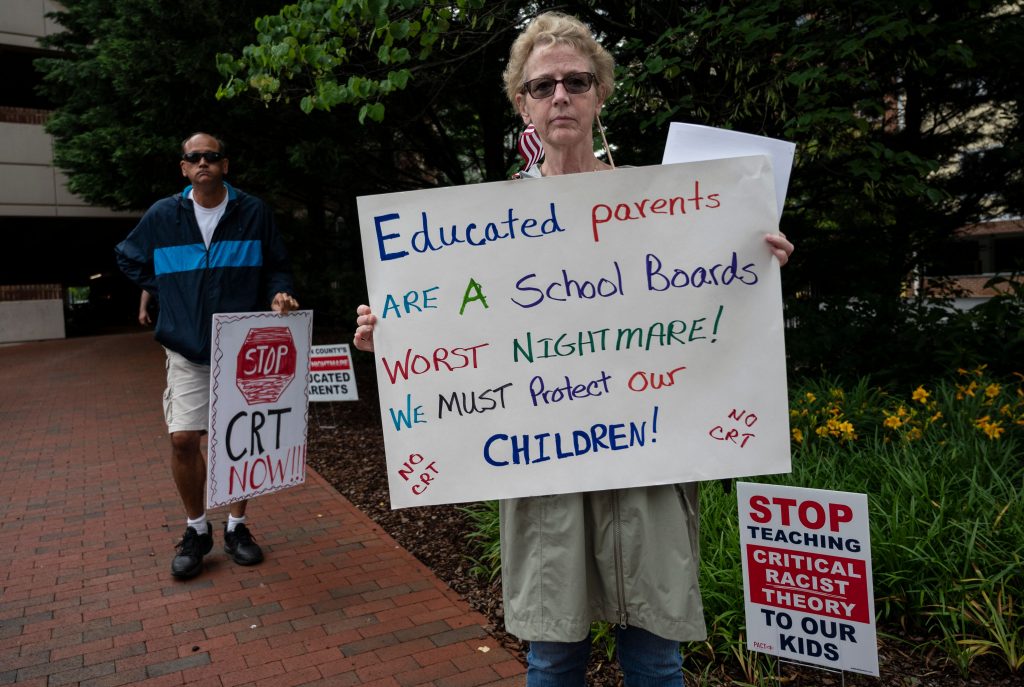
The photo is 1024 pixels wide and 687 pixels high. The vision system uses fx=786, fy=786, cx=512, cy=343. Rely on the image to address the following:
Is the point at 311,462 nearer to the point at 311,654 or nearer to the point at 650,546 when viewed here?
the point at 311,654

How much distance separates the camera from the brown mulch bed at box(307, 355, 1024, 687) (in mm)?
2865

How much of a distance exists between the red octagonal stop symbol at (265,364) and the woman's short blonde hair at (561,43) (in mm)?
2402

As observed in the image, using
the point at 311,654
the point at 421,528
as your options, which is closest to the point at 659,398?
the point at 311,654

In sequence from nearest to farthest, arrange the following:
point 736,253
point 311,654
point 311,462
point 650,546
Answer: point 650,546 < point 736,253 < point 311,654 < point 311,462

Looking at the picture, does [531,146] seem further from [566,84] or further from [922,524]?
[922,524]

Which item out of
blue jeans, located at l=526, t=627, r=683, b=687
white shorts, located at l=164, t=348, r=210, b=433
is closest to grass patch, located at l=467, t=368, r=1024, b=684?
blue jeans, located at l=526, t=627, r=683, b=687

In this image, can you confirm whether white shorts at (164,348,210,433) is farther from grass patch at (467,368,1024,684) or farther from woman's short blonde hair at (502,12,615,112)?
woman's short blonde hair at (502,12,615,112)

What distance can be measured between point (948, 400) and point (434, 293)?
159 inches

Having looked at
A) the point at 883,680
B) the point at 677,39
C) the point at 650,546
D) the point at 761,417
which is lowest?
the point at 883,680

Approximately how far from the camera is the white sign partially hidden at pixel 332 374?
7.52m

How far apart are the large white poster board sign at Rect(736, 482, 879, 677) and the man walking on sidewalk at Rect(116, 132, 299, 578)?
2.60 metres

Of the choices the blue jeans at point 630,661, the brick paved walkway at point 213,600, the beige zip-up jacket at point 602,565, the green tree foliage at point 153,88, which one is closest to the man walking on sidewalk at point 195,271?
the brick paved walkway at point 213,600

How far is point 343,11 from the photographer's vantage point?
4.45m

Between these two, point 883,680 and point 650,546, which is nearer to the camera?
point 650,546
